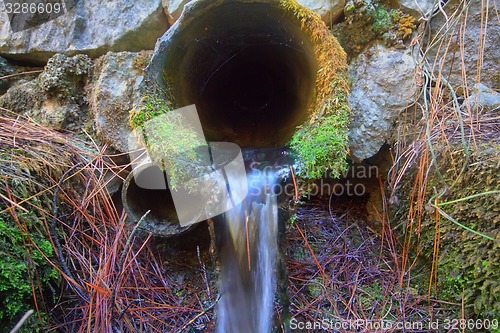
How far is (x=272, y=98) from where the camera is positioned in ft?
8.17

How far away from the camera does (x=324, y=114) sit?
137 cm

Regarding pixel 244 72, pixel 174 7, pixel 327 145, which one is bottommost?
pixel 327 145

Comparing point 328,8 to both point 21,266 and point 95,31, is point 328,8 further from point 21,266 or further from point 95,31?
point 21,266

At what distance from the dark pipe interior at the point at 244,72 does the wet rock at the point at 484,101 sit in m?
0.74

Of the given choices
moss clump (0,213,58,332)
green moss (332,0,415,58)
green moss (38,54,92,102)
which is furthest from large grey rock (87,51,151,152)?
green moss (332,0,415,58)

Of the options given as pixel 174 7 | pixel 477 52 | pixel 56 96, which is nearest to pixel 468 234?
pixel 477 52

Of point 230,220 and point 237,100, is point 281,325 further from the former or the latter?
point 237,100

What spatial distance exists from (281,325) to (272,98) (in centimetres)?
166

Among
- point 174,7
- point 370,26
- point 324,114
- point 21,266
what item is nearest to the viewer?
point 21,266

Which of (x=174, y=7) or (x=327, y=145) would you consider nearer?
(x=327, y=145)

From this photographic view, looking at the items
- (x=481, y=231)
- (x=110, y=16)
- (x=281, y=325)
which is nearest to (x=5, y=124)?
(x=110, y=16)

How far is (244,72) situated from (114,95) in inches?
38.0

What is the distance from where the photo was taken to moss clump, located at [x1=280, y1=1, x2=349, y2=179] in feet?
4.29

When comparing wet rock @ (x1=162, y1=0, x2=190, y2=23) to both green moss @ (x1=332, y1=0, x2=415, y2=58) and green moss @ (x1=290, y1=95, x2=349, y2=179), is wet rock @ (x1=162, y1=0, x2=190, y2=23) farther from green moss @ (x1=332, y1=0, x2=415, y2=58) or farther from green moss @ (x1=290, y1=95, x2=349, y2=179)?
green moss @ (x1=290, y1=95, x2=349, y2=179)
